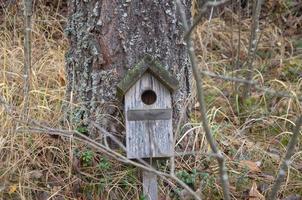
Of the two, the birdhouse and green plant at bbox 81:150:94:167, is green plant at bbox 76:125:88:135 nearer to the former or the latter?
green plant at bbox 81:150:94:167

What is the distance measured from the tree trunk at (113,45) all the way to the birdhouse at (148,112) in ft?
0.78

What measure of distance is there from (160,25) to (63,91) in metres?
0.92

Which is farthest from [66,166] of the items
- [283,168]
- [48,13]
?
[48,13]

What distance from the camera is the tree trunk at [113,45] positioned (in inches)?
117

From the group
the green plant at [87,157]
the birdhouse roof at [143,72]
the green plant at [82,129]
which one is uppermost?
the birdhouse roof at [143,72]

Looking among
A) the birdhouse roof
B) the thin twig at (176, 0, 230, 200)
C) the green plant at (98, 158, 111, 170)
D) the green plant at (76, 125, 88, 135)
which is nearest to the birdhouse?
the birdhouse roof

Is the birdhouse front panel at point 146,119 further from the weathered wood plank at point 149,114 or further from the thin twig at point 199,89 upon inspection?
the thin twig at point 199,89

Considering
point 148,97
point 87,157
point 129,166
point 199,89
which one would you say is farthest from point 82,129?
point 199,89

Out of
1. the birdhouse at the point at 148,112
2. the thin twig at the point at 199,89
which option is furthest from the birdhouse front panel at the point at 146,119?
the thin twig at the point at 199,89

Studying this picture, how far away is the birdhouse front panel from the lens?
9.13 ft

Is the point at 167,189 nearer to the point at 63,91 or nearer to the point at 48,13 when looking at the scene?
the point at 63,91

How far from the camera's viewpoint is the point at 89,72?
10.2 ft

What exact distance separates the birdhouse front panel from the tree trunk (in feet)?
0.80

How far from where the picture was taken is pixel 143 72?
275cm
